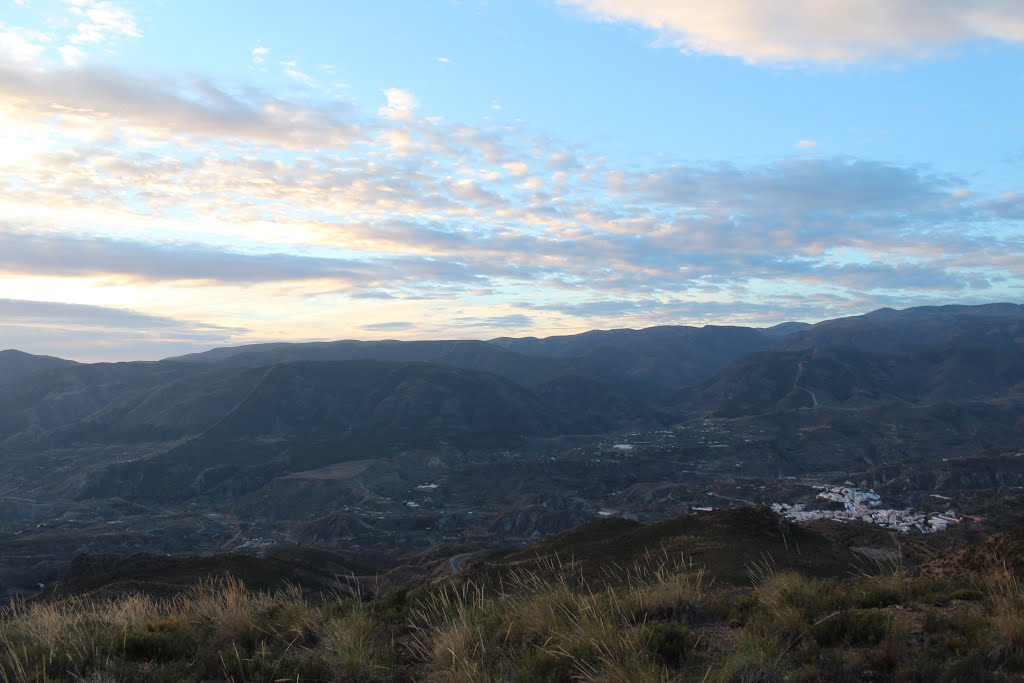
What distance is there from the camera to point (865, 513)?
59.8 m

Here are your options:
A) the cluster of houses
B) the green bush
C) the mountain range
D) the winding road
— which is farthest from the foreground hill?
the winding road

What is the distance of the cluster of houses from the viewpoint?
167 ft

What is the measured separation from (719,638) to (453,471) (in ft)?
303

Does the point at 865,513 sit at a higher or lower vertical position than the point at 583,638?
lower

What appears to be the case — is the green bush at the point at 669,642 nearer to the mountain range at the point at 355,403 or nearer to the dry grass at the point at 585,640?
the dry grass at the point at 585,640

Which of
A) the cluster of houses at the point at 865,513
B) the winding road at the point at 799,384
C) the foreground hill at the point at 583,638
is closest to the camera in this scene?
the foreground hill at the point at 583,638

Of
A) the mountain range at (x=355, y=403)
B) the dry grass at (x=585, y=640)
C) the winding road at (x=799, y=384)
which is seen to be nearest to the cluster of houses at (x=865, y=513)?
the dry grass at (x=585, y=640)

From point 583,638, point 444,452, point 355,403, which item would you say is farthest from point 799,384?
point 583,638

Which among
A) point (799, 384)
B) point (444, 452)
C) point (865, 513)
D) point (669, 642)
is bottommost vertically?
point (444, 452)

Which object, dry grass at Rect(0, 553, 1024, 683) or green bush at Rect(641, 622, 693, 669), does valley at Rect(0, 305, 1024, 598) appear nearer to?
dry grass at Rect(0, 553, 1024, 683)

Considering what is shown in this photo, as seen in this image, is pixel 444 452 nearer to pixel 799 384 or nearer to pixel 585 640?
pixel 799 384

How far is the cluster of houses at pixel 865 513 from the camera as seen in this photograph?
51041 mm

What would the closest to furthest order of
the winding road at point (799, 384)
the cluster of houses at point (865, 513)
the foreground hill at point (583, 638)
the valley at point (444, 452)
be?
the foreground hill at point (583, 638) < the cluster of houses at point (865, 513) < the valley at point (444, 452) < the winding road at point (799, 384)

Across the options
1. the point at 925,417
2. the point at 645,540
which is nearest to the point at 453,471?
the point at 645,540
